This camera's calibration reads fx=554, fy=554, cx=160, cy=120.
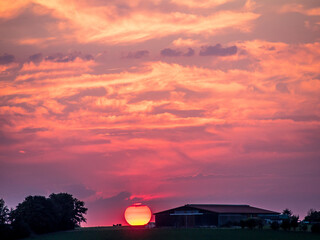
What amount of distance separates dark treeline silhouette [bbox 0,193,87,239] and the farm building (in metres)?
27.1

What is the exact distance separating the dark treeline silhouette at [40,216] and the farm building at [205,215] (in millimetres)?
27078

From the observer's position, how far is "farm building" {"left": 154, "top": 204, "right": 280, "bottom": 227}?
13988 centimetres

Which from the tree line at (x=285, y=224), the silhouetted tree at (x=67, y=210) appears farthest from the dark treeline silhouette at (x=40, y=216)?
the tree line at (x=285, y=224)

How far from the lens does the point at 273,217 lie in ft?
484

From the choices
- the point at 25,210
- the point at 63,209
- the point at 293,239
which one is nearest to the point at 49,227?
the point at 25,210

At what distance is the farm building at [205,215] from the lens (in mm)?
139875

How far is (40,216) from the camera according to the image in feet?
459

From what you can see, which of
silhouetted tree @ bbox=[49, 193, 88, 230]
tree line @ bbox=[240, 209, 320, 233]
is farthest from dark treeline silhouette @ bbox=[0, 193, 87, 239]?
tree line @ bbox=[240, 209, 320, 233]

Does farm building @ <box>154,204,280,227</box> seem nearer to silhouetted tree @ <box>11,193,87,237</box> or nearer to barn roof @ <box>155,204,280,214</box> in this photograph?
barn roof @ <box>155,204,280,214</box>

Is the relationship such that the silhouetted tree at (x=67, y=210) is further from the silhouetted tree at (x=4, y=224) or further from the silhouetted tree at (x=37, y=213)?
the silhouetted tree at (x=4, y=224)

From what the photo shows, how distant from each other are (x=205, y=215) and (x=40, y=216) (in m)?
41.9

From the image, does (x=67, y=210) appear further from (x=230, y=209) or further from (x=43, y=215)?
(x=230, y=209)

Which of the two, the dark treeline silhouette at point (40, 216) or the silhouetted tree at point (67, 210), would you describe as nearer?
the dark treeline silhouette at point (40, 216)

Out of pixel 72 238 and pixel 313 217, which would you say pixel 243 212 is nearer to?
pixel 313 217
